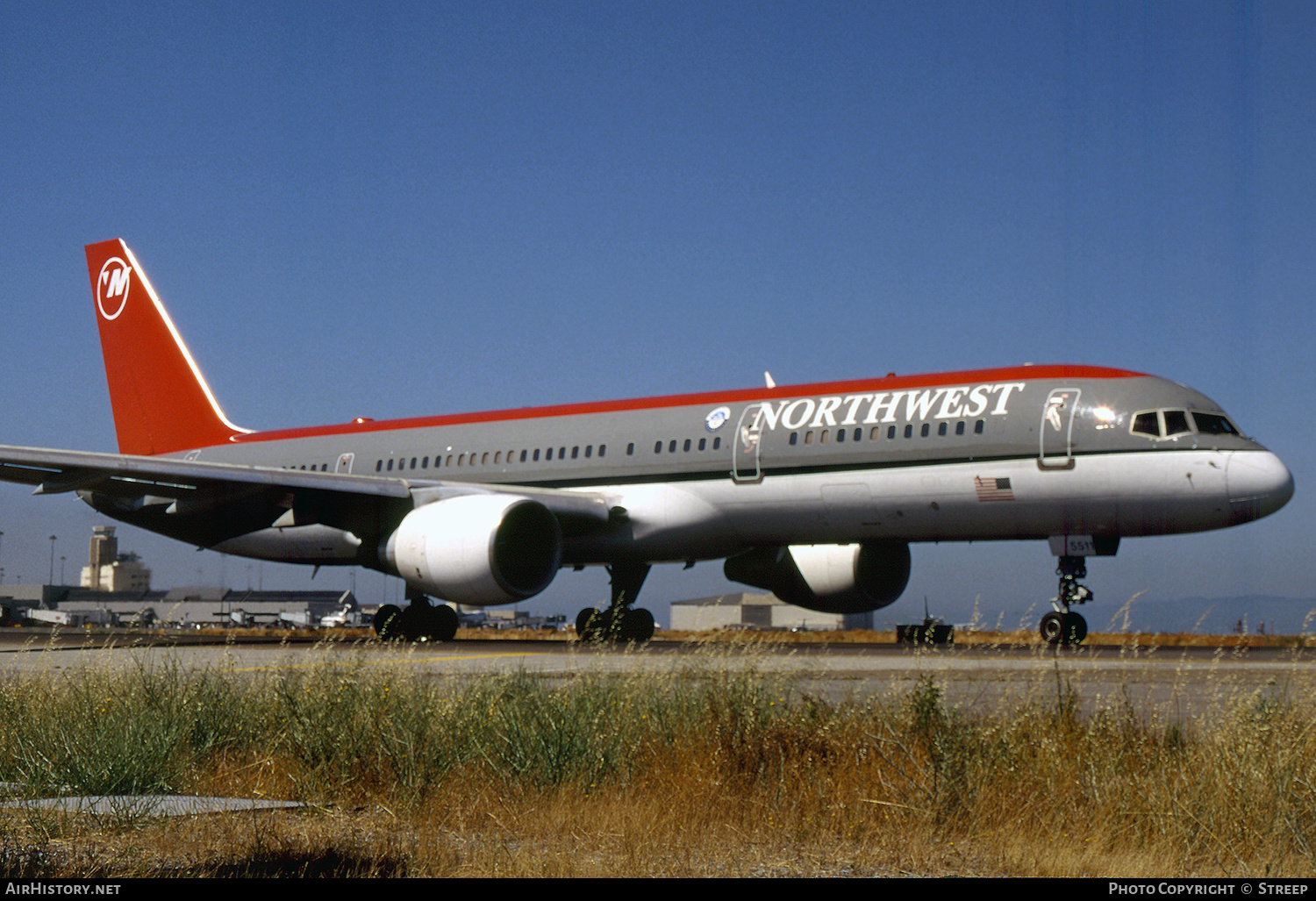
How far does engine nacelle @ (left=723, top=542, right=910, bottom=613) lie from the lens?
74.0 feet

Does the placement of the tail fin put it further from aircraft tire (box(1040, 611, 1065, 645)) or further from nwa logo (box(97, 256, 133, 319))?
aircraft tire (box(1040, 611, 1065, 645))

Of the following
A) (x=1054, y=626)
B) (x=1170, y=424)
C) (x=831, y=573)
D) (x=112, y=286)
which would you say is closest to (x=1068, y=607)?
(x=1054, y=626)

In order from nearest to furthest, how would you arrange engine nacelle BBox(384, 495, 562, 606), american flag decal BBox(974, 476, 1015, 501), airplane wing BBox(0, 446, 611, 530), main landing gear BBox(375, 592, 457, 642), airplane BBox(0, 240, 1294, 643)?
airplane BBox(0, 240, 1294, 643) < american flag decal BBox(974, 476, 1015, 501) < engine nacelle BBox(384, 495, 562, 606) < airplane wing BBox(0, 446, 611, 530) < main landing gear BBox(375, 592, 457, 642)

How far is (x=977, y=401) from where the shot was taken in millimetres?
19078

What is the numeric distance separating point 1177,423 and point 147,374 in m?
21.9

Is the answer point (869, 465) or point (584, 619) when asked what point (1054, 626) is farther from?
point (584, 619)

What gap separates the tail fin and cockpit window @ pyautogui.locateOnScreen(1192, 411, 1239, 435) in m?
19.8

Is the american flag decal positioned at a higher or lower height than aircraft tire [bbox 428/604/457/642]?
higher

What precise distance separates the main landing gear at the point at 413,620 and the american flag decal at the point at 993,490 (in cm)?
912

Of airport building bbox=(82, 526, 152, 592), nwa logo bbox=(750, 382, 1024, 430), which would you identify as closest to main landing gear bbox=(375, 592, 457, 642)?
nwa logo bbox=(750, 382, 1024, 430)
